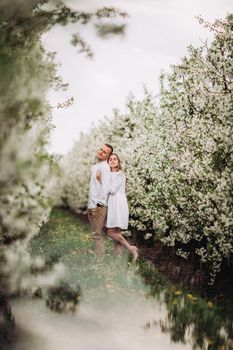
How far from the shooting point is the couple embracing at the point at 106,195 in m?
9.71

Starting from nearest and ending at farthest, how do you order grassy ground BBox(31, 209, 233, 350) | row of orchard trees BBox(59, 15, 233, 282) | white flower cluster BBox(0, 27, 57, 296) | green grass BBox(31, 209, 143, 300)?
white flower cluster BBox(0, 27, 57, 296), grassy ground BBox(31, 209, 233, 350), row of orchard trees BBox(59, 15, 233, 282), green grass BBox(31, 209, 143, 300)

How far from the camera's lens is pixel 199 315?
6.73m

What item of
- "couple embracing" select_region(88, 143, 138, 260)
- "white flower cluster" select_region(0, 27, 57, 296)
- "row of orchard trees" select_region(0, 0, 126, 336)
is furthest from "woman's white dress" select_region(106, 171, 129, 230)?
"white flower cluster" select_region(0, 27, 57, 296)

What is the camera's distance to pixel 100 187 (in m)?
9.81

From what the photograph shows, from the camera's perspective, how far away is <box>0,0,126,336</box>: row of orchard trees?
17.0 ft

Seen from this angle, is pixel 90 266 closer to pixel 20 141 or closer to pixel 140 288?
pixel 140 288

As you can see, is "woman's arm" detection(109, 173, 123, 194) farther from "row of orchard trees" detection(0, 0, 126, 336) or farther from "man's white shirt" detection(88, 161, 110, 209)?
"row of orchard trees" detection(0, 0, 126, 336)

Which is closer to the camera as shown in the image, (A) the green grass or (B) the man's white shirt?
(A) the green grass

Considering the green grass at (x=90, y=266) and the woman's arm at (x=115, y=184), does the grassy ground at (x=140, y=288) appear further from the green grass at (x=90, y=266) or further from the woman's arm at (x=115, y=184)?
the woman's arm at (x=115, y=184)

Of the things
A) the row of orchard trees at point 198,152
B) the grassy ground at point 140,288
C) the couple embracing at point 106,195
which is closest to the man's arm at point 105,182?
the couple embracing at point 106,195

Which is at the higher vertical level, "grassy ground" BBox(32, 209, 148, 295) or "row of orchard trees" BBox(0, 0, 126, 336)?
"row of orchard trees" BBox(0, 0, 126, 336)

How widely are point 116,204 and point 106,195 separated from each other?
0.28 m

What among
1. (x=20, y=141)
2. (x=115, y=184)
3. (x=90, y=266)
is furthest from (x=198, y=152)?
(x=20, y=141)

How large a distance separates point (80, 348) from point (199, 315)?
216cm
